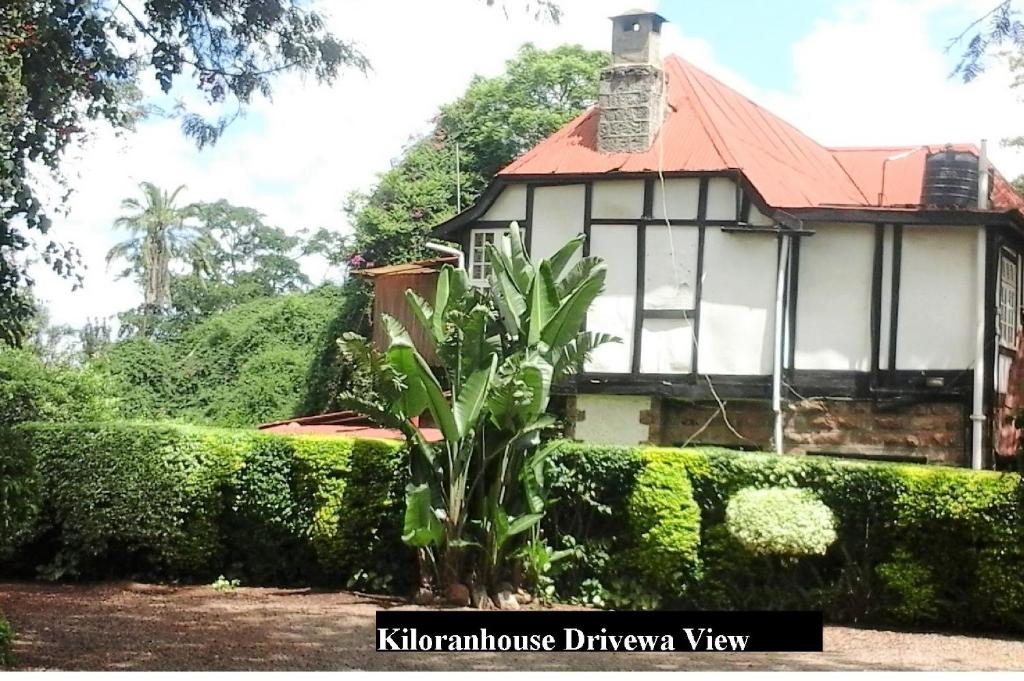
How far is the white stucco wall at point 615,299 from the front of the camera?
25.8 ft

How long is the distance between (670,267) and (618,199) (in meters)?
0.68

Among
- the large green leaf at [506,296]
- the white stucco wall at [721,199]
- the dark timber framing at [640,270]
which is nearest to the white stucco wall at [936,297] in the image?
the white stucco wall at [721,199]

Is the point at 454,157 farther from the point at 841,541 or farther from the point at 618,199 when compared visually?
the point at 841,541

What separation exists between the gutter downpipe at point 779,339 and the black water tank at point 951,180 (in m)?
1.04

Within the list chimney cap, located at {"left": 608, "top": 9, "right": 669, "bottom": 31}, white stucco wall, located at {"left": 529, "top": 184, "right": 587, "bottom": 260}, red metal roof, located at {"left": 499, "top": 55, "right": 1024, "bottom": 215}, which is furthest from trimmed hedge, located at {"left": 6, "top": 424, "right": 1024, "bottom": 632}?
chimney cap, located at {"left": 608, "top": 9, "right": 669, "bottom": 31}

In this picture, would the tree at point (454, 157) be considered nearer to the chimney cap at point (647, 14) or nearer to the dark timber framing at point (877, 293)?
the chimney cap at point (647, 14)

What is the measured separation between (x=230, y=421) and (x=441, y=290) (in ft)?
8.21

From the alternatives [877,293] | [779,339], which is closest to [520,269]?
[779,339]

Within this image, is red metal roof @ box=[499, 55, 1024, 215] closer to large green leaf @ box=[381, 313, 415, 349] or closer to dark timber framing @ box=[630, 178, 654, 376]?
dark timber framing @ box=[630, 178, 654, 376]

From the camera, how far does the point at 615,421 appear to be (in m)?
7.73

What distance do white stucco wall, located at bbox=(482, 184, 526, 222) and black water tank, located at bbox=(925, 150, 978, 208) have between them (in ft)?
Result: 9.41

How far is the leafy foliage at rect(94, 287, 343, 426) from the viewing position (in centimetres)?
687

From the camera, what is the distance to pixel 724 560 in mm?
6637
